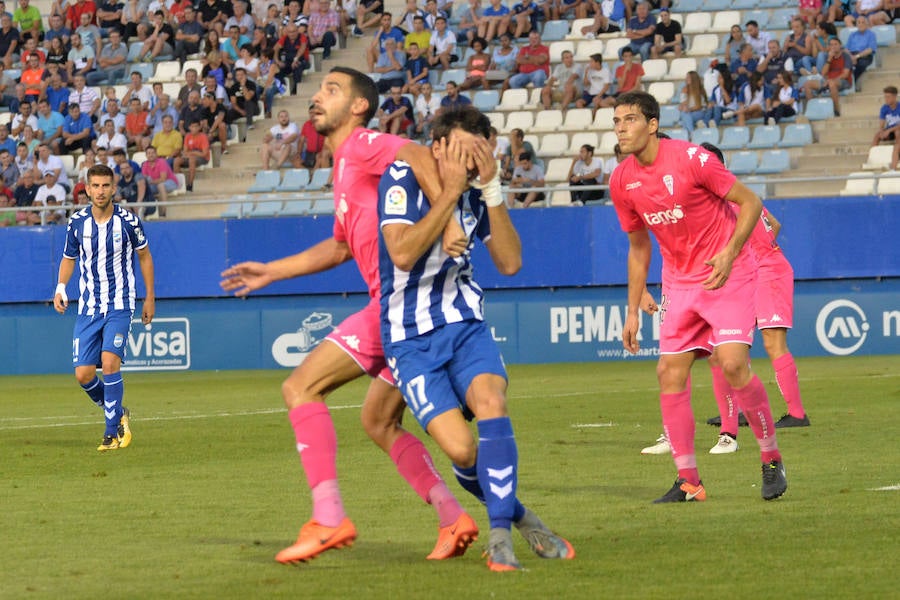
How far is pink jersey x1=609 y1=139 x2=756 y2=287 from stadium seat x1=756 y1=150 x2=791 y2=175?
1579cm

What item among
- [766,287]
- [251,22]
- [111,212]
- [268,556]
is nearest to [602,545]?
[268,556]

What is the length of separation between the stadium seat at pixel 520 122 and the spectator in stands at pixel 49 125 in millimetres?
8467

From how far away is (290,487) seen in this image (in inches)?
404

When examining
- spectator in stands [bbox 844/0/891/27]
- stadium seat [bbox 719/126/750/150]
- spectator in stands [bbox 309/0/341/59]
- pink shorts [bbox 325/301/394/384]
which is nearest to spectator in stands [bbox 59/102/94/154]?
spectator in stands [bbox 309/0/341/59]

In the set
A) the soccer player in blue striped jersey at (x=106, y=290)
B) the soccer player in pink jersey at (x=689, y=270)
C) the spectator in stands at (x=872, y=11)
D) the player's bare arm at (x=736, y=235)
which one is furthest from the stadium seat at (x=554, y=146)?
the player's bare arm at (x=736, y=235)

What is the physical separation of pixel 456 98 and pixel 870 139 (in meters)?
6.73

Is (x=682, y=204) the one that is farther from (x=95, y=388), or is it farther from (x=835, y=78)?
(x=835, y=78)

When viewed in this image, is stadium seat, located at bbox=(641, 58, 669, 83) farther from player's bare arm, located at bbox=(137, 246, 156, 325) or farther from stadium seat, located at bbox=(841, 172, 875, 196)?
player's bare arm, located at bbox=(137, 246, 156, 325)

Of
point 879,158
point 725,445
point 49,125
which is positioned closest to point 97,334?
point 725,445

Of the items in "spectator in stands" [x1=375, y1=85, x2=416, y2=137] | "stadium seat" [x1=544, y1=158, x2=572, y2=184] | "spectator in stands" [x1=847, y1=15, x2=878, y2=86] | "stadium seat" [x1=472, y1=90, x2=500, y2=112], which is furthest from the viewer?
"stadium seat" [x1=472, y1=90, x2=500, y2=112]

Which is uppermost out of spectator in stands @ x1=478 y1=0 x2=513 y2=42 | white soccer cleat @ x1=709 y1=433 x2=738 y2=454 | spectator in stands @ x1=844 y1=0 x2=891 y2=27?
spectator in stands @ x1=844 y1=0 x2=891 y2=27

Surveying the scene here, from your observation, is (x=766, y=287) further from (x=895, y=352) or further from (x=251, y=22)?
(x=251, y=22)

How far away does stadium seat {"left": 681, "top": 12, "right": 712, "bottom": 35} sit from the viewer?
91.9 feet

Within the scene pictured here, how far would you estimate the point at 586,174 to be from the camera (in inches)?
978
